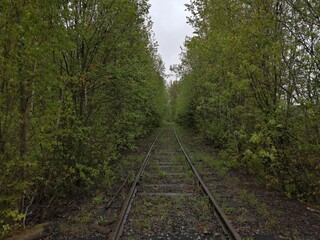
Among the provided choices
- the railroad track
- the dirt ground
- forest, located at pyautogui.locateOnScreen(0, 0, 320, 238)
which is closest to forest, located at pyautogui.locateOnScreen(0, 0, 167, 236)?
forest, located at pyautogui.locateOnScreen(0, 0, 320, 238)

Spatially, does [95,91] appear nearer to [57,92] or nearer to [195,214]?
[57,92]

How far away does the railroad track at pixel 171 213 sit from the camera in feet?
16.1

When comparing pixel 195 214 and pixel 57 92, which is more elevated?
pixel 57 92

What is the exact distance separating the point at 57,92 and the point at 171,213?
3.27 meters

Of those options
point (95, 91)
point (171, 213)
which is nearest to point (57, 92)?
point (95, 91)

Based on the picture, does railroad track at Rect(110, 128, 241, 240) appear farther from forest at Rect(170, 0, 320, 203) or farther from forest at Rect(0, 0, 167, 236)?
forest at Rect(170, 0, 320, 203)

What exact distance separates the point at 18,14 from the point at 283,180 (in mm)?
6894

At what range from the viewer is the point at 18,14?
4047mm

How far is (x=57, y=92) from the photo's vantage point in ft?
18.4

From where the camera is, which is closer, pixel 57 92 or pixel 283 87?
pixel 57 92

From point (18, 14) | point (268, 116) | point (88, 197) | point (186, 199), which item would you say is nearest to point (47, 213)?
point (88, 197)

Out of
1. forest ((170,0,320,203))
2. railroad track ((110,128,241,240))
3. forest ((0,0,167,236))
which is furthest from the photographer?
forest ((170,0,320,203))

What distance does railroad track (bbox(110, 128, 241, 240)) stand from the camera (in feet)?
16.1

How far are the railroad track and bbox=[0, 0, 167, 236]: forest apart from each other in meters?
1.33
